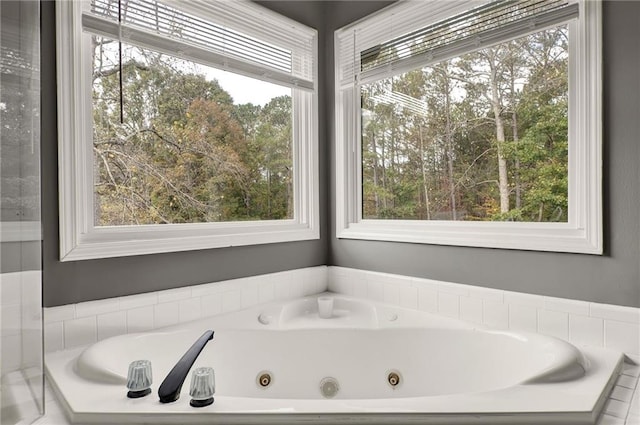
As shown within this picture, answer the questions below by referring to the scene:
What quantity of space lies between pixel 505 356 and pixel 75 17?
7.06ft

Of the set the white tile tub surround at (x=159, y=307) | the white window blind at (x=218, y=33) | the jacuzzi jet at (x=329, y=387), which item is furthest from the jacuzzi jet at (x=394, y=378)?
the white window blind at (x=218, y=33)

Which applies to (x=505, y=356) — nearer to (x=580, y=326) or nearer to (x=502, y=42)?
(x=580, y=326)

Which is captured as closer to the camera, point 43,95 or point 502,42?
point 43,95

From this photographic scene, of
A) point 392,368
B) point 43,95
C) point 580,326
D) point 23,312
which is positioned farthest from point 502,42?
point 23,312

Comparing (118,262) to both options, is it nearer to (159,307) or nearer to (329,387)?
(159,307)

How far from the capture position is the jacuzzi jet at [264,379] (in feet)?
6.23

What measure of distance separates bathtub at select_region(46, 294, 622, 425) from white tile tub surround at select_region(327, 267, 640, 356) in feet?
0.27

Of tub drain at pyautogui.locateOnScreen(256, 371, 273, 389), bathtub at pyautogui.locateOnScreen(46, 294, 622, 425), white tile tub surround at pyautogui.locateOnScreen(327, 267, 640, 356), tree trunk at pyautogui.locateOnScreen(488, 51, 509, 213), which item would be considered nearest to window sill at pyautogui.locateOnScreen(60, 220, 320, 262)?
bathtub at pyautogui.locateOnScreen(46, 294, 622, 425)

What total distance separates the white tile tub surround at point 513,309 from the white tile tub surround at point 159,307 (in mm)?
451

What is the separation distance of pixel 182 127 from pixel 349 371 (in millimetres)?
1421

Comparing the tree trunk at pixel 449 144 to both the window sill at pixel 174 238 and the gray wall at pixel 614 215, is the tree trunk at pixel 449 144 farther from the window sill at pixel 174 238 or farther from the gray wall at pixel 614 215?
the window sill at pixel 174 238

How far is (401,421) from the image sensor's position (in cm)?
105

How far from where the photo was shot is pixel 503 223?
190cm

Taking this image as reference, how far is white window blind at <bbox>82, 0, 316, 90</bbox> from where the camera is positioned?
1760 millimetres
